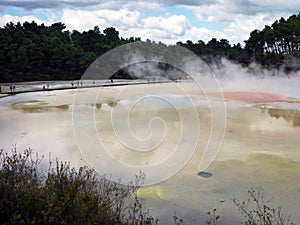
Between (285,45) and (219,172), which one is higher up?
(285,45)

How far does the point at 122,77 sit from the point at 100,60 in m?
2.64

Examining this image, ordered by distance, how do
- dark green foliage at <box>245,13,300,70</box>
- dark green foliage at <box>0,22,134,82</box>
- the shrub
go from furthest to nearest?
dark green foliage at <box>245,13,300,70</box>
dark green foliage at <box>0,22,134,82</box>
the shrub

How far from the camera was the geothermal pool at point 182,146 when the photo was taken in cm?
482

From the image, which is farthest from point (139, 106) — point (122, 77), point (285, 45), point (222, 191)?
point (285, 45)

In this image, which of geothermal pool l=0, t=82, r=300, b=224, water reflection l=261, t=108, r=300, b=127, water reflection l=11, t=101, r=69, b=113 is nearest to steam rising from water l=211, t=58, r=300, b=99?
water reflection l=261, t=108, r=300, b=127

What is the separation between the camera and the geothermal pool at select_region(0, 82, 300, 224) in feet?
15.8

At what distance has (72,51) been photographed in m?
33.2

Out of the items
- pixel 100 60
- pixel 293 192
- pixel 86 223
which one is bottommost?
pixel 293 192

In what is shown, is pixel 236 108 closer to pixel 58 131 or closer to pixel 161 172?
pixel 58 131

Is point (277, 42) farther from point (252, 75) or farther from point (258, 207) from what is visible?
point (258, 207)

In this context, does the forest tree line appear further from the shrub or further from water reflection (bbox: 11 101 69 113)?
the shrub

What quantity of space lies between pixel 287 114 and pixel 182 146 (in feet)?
20.3

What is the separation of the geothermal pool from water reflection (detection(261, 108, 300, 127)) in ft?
0.10

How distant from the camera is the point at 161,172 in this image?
19.6ft
